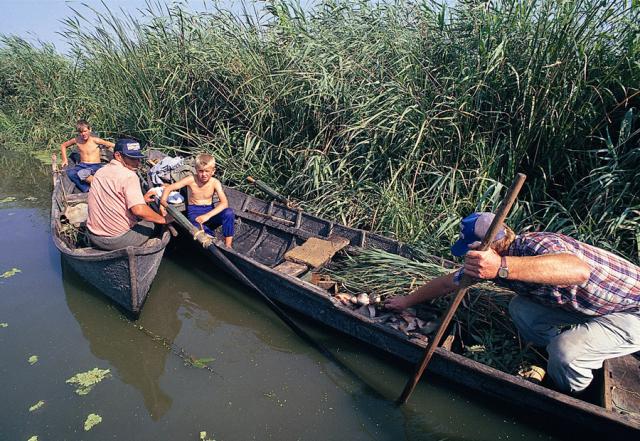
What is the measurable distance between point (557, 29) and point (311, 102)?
9.74 feet

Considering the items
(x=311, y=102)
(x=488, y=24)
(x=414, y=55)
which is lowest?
(x=311, y=102)

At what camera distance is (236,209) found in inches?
240

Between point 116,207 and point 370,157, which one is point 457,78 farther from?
point 116,207

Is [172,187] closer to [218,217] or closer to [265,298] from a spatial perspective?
[218,217]

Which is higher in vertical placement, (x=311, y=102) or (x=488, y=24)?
(x=488, y=24)

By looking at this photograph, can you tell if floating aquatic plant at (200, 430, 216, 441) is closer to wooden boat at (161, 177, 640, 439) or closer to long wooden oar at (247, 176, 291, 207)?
wooden boat at (161, 177, 640, 439)

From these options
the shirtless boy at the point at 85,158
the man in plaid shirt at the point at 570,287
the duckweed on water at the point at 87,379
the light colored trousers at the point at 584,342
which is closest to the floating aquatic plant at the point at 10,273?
the shirtless boy at the point at 85,158

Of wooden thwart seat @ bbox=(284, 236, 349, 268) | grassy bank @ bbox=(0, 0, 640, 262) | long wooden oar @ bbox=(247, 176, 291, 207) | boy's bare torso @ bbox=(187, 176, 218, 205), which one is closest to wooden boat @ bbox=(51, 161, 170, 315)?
boy's bare torso @ bbox=(187, 176, 218, 205)

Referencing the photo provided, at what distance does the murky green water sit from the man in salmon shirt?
2.43 feet

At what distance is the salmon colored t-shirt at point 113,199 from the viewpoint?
419cm

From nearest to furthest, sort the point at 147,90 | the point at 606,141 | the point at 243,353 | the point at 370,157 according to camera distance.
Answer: the point at 243,353 → the point at 606,141 → the point at 370,157 → the point at 147,90

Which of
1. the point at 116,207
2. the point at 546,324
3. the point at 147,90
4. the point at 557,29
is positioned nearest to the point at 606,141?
the point at 557,29

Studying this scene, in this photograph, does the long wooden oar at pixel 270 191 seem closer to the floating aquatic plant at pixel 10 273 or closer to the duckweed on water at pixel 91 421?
the floating aquatic plant at pixel 10 273

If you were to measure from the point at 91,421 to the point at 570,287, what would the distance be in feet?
11.4
